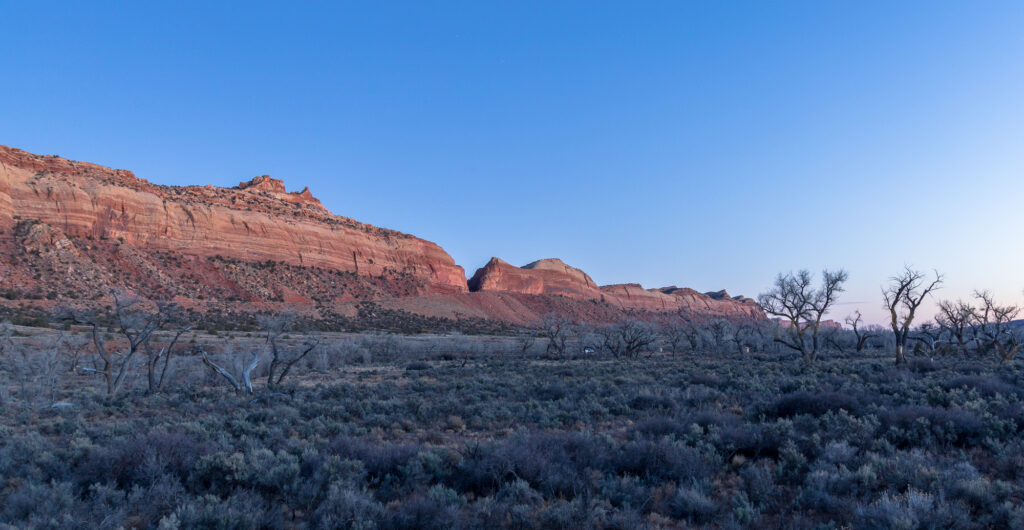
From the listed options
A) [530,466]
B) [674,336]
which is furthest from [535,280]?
[530,466]

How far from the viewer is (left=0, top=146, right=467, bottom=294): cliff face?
53.8 meters

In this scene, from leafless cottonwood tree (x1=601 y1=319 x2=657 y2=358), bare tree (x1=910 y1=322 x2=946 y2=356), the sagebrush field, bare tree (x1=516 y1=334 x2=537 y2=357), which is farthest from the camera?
bare tree (x1=516 y1=334 x2=537 y2=357)

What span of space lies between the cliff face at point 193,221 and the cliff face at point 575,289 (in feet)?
54.9

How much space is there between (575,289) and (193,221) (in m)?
80.9

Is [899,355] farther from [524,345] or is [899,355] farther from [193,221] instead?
[193,221]

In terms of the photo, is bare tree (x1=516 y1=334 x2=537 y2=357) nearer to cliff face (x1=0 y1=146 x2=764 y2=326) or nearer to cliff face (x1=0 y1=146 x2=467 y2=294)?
cliff face (x1=0 y1=146 x2=764 y2=326)

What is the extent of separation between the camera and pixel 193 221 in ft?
212

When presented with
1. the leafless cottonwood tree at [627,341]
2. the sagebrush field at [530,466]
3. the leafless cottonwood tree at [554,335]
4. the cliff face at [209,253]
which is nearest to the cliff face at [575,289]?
the cliff face at [209,253]

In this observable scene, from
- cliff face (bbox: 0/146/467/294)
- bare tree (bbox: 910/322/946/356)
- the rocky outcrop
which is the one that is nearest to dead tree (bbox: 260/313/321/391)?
bare tree (bbox: 910/322/946/356)

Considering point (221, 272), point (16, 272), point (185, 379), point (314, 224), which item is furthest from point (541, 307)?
point (185, 379)

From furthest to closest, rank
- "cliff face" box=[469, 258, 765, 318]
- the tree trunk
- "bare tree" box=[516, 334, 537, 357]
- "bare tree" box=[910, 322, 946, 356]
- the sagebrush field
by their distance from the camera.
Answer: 1. "cliff face" box=[469, 258, 765, 318]
2. "bare tree" box=[516, 334, 537, 357]
3. "bare tree" box=[910, 322, 946, 356]
4. the tree trunk
5. the sagebrush field

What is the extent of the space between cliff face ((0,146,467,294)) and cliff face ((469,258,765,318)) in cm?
1672

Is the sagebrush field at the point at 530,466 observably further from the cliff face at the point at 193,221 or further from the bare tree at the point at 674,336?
the cliff face at the point at 193,221

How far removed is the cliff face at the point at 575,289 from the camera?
Result: 113 metres
